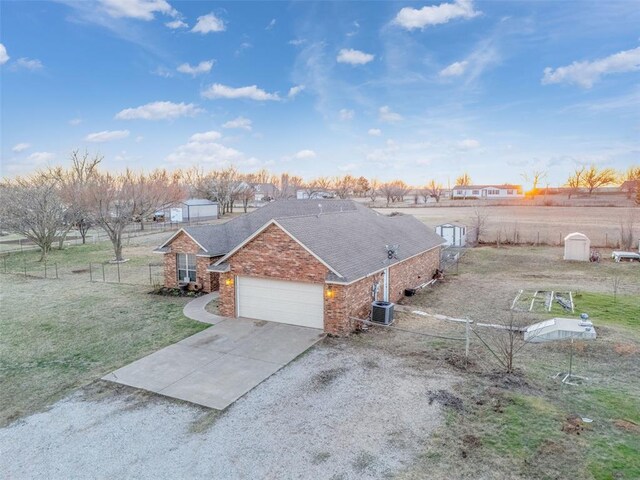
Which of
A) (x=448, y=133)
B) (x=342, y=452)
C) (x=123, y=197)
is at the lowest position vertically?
(x=342, y=452)

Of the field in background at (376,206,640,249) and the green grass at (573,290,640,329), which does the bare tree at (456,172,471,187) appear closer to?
the field in background at (376,206,640,249)

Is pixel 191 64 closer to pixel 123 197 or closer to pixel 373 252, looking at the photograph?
pixel 123 197

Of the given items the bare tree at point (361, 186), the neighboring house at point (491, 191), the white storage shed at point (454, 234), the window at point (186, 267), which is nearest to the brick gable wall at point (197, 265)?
the window at point (186, 267)

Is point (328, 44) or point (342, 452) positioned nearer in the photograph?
point (342, 452)

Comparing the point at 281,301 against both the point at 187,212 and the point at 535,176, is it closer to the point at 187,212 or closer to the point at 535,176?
the point at 187,212

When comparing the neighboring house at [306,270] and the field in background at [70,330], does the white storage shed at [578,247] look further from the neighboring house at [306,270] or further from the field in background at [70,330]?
the field in background at [70,330]

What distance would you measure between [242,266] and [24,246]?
35575 millimetres

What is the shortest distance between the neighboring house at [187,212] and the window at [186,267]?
40.4m

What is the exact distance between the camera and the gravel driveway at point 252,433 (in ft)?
22.5

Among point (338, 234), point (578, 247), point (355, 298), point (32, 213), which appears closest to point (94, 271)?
point (32, 213)

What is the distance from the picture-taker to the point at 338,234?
16656mm

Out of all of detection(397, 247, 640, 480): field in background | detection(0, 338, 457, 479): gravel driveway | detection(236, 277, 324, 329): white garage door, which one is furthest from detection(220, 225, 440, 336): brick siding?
detection(0, 338, 457, 479): gravel driveway

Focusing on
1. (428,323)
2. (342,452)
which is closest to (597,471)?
(342,452)

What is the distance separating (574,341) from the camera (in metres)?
12.5
